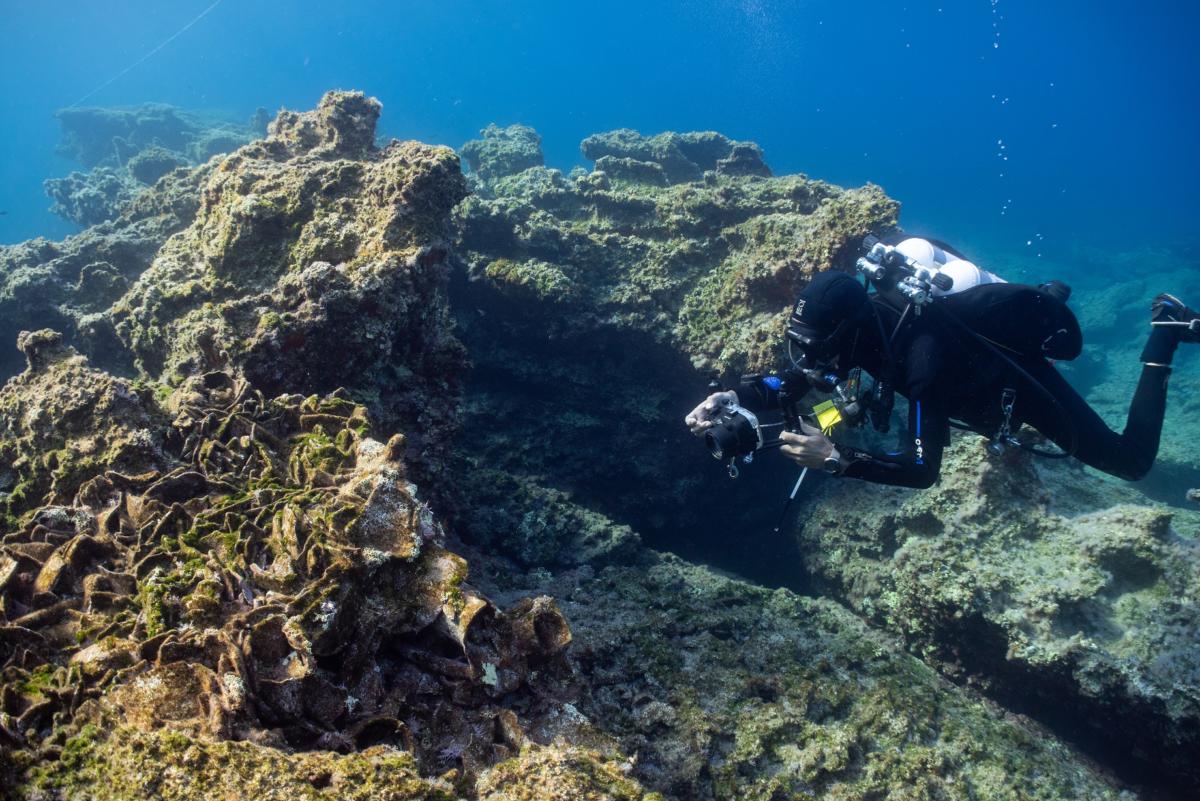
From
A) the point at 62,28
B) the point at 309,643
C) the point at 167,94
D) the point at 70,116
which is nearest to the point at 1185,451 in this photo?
the point at 309,643

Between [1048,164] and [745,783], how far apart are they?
112m

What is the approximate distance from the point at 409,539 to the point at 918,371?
12.0 feet

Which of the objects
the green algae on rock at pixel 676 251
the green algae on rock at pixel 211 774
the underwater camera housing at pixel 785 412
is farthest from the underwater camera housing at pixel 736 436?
the green algae on rock at pixel 676 251

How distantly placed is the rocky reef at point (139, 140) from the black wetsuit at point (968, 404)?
24.7 metres

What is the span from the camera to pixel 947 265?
16.1 feet

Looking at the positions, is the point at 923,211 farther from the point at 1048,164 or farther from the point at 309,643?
the point at 309,643

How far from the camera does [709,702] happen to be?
12.5ft

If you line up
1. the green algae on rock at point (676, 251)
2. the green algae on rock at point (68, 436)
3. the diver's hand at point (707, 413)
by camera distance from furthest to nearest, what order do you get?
1. the green algae on rock at point (676, 251)
2. the diver's hand at point (707, 413)
3. the green algae on rock at point (68, 436)

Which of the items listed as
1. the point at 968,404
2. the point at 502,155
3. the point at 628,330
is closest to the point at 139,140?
the point at 502,155

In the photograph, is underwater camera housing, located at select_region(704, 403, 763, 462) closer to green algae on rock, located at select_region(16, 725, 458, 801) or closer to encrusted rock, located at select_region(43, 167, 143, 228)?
green algae on rock, located at select_region(16, 725, 458, 801)

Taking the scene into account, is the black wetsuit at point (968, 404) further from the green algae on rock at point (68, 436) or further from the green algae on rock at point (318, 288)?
the green algae on rock at point (68, 436)

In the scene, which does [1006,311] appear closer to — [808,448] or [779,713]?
[808,448]

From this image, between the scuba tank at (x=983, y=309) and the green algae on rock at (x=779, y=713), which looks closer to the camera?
the green algae on rock at (x=779, y=713)

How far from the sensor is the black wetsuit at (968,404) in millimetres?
4277
